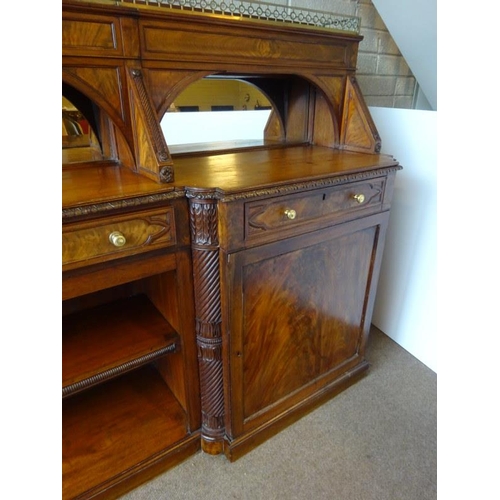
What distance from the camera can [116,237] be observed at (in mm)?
893

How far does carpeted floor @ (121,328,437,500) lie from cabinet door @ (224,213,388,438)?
0.39 feet

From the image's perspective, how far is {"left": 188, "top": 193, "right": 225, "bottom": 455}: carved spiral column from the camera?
0.99 meters

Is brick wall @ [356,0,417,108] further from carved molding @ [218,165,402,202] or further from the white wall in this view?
carved molding @ [218,165,402,202]

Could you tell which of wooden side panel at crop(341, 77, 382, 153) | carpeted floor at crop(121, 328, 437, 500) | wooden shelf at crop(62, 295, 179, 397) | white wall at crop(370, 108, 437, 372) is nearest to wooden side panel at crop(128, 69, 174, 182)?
wooden shelf at crop(62, 295, 179, 397)

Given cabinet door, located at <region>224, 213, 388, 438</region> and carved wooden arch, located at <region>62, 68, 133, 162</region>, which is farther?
cabinet door, located at <region>224, 213, 388, 438</region>

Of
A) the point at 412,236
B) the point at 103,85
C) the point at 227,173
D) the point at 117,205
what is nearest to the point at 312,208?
the point at 227,173

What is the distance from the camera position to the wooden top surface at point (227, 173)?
92 centimetres

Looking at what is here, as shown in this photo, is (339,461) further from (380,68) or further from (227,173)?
(380,68)

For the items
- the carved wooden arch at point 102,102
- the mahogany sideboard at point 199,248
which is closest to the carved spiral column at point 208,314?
the mahogany sideboard at point 199,248

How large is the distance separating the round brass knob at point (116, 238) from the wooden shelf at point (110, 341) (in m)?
0.38

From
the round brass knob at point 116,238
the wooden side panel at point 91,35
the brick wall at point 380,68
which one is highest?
the brick wall at point 380,68

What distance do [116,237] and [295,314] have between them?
0.65 metres

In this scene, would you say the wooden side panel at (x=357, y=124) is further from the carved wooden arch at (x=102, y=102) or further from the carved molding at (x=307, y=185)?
the carved wooden arch at (x=102, y=102)
